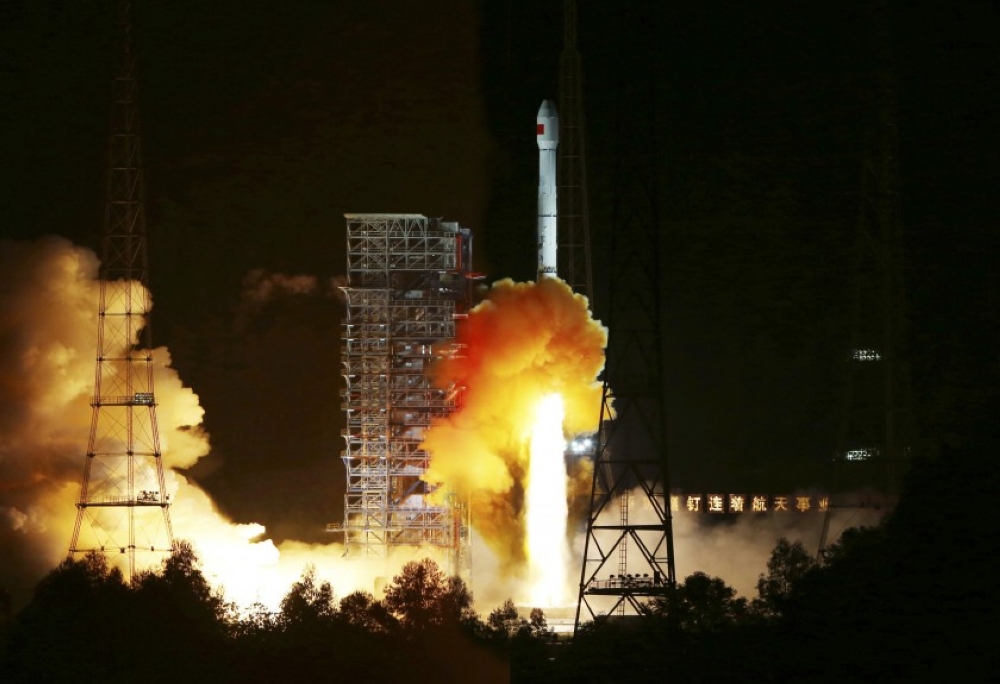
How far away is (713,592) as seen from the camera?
4853cm

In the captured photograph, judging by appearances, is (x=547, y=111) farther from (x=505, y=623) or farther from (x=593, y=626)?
(x=593, y=626)

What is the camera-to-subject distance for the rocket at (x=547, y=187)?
53.9 metres

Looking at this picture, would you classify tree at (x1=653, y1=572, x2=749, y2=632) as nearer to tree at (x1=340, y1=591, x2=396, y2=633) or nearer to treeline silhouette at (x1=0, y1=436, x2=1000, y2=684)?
treeline silhouette at (x1=0, y1=436, x2=1000, y2=684)

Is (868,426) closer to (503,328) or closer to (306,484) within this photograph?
(503,328)

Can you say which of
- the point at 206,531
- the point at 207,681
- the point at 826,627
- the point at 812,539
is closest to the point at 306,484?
the point at 206,531

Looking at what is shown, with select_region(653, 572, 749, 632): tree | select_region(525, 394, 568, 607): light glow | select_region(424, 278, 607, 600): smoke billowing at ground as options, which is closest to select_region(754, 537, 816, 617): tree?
select_region(653, 572, 749, 632): tree

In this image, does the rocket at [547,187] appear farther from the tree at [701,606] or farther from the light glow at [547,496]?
the tree at [701,606]

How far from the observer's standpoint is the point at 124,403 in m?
49.3

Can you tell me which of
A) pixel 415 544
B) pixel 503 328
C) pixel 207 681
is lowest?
pixel 207 681

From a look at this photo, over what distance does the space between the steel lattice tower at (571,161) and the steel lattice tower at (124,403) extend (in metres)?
9.06

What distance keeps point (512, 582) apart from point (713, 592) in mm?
5605

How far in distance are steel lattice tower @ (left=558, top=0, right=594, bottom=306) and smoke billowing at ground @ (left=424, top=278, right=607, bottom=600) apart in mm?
2393

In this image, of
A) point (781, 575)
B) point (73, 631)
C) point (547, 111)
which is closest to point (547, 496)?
point (781, 575)

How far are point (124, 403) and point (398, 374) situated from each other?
21.1 ft
